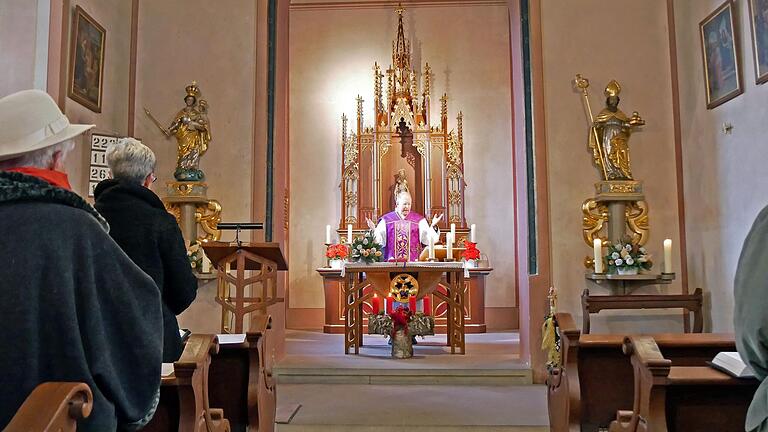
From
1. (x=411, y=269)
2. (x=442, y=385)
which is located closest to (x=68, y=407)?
(x=442, y=385)

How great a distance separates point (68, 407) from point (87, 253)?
40 centimetres

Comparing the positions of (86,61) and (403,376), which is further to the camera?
(403,376)

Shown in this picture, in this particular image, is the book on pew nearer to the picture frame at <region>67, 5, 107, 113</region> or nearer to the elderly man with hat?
the elderly man with hat

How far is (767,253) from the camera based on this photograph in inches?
78.5

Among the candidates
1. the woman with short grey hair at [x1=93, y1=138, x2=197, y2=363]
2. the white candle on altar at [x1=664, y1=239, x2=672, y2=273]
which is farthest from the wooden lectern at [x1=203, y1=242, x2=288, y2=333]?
the white candle on altar at [x1=664, y1=239, x2=672, y2=273]

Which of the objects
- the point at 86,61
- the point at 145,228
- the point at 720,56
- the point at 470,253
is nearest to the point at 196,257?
the point at 86,61

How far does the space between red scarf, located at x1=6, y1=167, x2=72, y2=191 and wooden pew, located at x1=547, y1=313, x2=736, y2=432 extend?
246cm

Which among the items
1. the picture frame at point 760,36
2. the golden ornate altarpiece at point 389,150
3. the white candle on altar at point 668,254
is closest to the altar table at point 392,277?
the white candle on altar at point 668,254

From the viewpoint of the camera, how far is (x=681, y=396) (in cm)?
259

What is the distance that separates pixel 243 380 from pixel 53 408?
2.14 m

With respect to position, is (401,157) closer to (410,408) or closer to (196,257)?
(196,257)

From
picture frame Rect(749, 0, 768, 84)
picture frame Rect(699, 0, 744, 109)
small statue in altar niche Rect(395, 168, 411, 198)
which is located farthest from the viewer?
small statue in altar niche Rect(395, 168, 411, 198)

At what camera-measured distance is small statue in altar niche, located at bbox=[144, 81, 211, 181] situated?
6.29 m

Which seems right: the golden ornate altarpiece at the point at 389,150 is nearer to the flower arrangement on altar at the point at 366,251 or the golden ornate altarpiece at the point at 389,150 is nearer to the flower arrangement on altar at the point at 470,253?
the flower arrangement on altar at the point at 470,253
